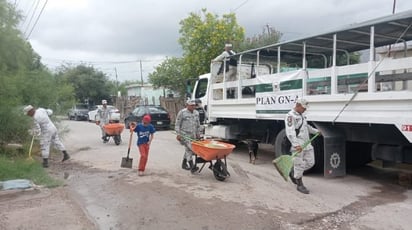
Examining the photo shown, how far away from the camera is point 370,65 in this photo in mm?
7543

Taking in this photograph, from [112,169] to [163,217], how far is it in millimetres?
4244

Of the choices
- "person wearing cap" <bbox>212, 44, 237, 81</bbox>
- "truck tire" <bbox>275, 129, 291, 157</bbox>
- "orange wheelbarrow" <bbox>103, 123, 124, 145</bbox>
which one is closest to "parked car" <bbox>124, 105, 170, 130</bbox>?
"orange wheelbarrow" <bbox>103, 123, 124, 145</bbox>

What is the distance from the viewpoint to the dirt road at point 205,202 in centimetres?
561

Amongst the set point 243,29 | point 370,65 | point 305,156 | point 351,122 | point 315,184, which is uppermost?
point 243,29

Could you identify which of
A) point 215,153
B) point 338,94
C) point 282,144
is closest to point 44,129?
point 215,153

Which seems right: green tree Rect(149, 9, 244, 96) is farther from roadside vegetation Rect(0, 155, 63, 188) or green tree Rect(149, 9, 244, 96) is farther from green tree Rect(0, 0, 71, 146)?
roadside vegetation Rect(0, 155, 63, 188)

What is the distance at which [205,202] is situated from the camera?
653cm

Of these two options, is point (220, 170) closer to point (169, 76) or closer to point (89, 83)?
point (169, 76)

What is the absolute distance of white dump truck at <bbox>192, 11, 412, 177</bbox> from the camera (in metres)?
7.44

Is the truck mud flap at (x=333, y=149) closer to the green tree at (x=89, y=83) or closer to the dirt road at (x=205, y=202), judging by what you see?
the dirt road at (x=205, y=202)

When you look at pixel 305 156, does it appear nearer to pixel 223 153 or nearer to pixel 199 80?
pixel 223 153

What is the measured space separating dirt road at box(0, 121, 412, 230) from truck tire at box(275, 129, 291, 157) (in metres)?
0.52

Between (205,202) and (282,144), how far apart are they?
380 cm

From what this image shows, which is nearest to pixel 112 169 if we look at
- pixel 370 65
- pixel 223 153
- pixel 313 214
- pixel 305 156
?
pixel 223 153
